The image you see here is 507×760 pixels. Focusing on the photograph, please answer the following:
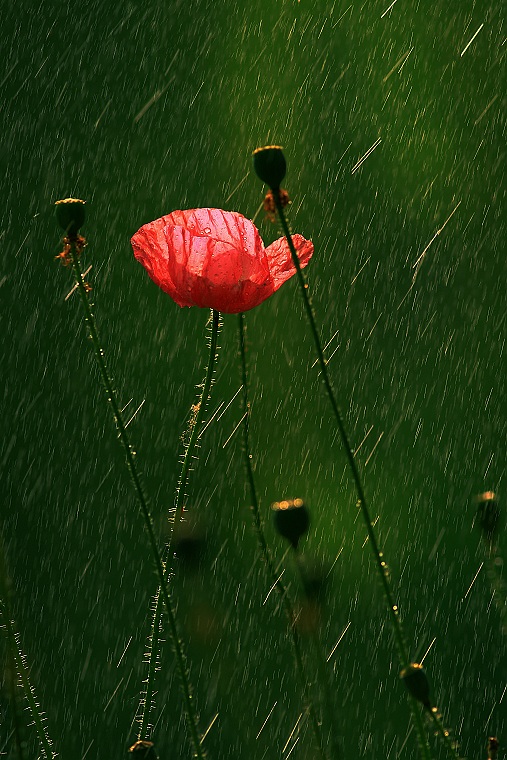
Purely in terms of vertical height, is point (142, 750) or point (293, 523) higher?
point (293, 523)

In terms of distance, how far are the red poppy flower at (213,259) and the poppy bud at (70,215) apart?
209mm

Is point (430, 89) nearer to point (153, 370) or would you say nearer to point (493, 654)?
point (153, 370)

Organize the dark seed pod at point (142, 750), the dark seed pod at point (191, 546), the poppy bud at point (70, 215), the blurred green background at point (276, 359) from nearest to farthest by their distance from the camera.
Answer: the dark seed pod at point (142, 750)
the poppy bud at point (70, 215)
the dark seed pod at point (191, 546)
the blurred green background at point (276, 359)

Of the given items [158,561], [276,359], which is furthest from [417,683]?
[276,359]

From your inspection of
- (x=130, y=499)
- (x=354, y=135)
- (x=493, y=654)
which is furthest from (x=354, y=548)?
(x=354, y=135)

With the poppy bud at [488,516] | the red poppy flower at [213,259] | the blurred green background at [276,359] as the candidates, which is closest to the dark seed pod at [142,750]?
the poppy bud at [488,516]

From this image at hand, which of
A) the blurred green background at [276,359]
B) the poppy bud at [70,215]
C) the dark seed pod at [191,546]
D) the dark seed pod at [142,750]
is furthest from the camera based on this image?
the blurred green background at [276,359]

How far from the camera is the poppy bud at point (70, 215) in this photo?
2.49ft

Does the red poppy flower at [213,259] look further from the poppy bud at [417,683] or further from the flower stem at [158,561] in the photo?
the poppy bud at [417,683]

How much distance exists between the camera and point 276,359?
2670 mm

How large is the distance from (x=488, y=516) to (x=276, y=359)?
1898 millimetres

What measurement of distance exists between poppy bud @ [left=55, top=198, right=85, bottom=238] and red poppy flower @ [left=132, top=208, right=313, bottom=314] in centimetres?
21

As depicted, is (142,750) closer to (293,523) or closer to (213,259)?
(293,523)

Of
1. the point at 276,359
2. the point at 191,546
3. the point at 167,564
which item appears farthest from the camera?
the point at 276,359
